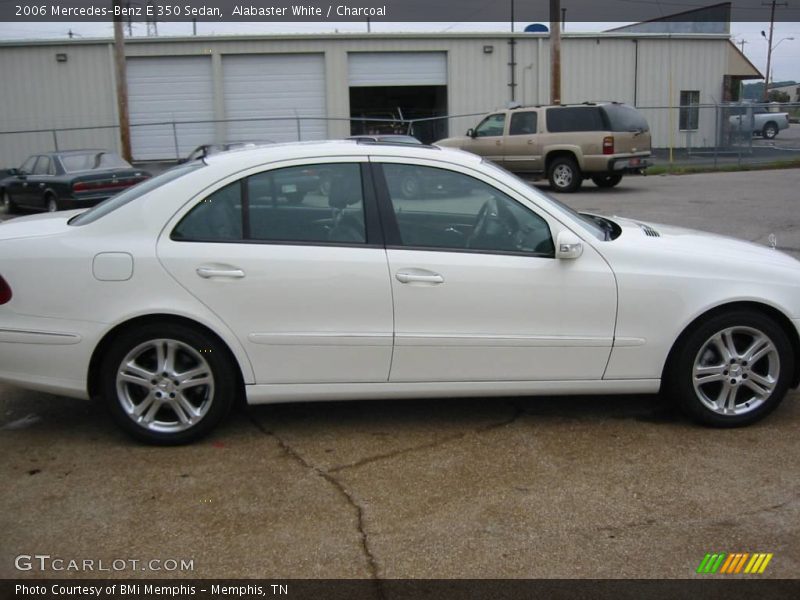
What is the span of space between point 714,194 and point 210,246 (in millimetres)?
15792

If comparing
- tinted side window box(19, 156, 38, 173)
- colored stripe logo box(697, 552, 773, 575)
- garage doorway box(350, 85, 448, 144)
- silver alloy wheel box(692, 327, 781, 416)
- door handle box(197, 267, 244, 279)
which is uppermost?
garage doorway box(350, 85, 448, 144)

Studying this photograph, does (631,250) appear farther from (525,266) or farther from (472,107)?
(472,107)

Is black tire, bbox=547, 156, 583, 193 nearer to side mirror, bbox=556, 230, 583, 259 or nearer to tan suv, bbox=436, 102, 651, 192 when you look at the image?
tan suv, bbox=436, 102, 651, 192

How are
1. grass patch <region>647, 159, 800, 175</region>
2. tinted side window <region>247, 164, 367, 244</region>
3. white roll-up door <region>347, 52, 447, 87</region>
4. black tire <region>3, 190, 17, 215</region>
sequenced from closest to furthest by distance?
tinted side window <region>247, 164, 367, 244</region>
black tire <region>3, 190, 17, 215</region>
grass patch <region>647, 159, 800, 175</region>
white roll-up door <region>347, 52, 447, 87</region>

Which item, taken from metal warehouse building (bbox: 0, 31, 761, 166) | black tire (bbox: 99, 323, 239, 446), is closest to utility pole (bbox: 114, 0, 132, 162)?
metal warehouse building (bbox: 0, 31, 761, 166)

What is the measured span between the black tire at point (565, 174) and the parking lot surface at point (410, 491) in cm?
1462

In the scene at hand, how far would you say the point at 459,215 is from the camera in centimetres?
451

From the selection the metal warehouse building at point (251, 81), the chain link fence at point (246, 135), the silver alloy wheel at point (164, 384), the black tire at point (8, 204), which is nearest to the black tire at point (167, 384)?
the silver alloy wheel at point (164, 384)

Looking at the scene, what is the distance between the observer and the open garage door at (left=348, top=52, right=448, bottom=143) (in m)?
29.3

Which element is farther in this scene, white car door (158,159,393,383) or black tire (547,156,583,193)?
black tire (547,156,583,193)

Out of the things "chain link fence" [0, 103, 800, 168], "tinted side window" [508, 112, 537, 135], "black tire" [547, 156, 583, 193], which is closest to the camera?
"black tire" [547, 156, 583, 193]

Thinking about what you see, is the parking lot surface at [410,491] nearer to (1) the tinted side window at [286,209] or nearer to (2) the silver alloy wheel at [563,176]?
(1) the tinted side window at [286,209]

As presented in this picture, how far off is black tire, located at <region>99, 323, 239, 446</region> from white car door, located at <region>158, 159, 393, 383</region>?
185 millimetres
